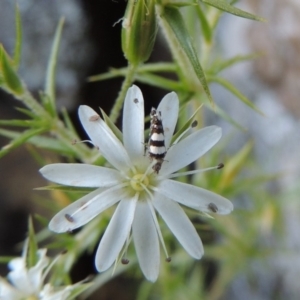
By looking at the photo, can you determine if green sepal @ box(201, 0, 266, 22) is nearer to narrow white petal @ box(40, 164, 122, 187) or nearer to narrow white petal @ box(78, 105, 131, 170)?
narrow white petal @ box(78, 105, 131, 170)

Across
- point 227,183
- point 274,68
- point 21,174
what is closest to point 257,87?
point 274,68

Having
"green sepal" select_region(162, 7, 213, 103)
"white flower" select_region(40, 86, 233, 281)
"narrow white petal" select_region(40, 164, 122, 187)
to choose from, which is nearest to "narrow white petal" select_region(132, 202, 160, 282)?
"white flower" select_region(40, 86, 233, 281)

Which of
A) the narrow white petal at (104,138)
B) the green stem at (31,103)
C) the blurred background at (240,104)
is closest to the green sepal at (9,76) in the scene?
the green stem at (31,103)

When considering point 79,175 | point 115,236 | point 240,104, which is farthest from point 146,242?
point 240,104

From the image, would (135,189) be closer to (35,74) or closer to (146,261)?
(146,261)

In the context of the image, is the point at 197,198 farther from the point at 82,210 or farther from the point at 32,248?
the point at 32,248
